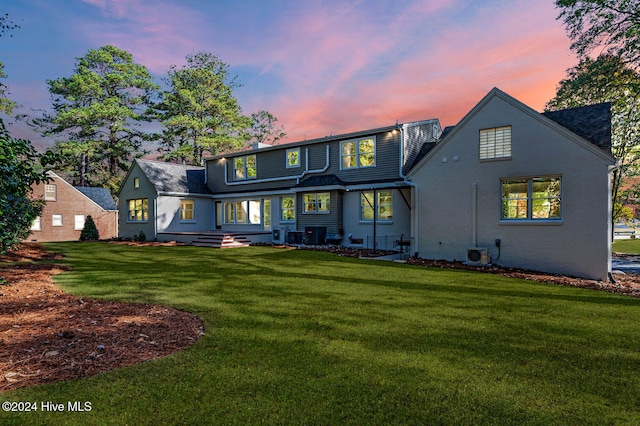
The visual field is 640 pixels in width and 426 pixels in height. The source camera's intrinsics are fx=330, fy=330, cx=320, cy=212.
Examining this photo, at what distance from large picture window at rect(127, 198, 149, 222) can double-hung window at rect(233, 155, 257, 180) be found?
276 inches

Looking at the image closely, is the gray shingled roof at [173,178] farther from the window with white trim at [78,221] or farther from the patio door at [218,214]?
the window with white trim at [78,221]

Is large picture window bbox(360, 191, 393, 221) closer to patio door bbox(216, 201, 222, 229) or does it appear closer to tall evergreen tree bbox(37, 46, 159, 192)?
patio door bbox(216, 201, 222, 229)

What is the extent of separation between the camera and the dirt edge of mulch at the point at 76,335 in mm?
3543

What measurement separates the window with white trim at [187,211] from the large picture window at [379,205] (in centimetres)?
1408

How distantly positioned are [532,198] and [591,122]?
3.37 m

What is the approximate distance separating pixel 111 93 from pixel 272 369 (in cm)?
4513

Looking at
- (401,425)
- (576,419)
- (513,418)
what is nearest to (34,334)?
(401,425)

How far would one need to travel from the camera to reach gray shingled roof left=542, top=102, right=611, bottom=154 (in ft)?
36.6

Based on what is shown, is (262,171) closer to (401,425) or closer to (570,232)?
(570,232)

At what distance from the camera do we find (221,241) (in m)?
19.0

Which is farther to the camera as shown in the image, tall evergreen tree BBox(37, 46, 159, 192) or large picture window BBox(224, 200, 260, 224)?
tall evergreen tree BBox(37, 46, 159, 192)

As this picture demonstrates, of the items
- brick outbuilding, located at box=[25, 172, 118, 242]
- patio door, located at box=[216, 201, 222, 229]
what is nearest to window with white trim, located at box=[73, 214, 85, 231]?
brick outbuilding, located at box=[25, 172, 118, 242]

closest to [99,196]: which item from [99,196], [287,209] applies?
[99,196]

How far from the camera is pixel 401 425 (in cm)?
259
